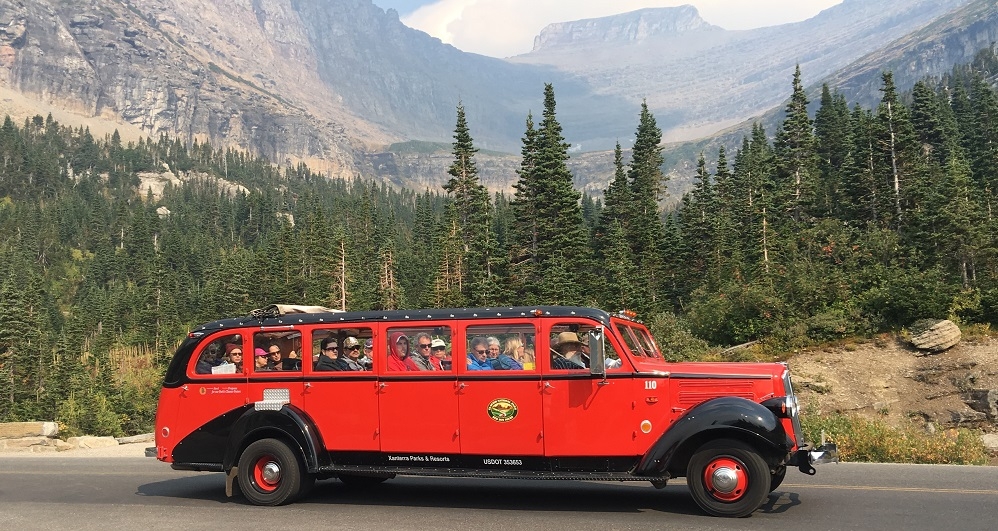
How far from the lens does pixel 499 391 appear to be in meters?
10.8

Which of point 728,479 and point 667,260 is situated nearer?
point 728,479

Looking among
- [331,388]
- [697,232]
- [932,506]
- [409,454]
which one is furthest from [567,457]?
[697,232]

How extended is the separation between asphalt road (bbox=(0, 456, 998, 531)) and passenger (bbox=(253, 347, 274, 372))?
6.61ft

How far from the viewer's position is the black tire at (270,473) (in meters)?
11.4

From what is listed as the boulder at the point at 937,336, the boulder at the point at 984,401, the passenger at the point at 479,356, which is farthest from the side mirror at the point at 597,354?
the boulder at the point at 937,336

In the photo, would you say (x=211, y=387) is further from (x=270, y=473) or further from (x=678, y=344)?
(x=678, y=344)

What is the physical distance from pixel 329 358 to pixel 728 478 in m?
5.84

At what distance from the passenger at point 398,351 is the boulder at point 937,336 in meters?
28.6

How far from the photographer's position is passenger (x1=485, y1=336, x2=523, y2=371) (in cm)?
1080

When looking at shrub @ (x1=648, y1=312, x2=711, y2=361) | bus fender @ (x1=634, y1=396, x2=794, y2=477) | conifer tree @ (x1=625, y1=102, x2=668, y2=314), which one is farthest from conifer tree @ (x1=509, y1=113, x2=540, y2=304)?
bus fender @ (x1=634, y1=396, x2=794, y2=477)

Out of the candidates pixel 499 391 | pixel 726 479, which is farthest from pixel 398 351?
pixel 726 479

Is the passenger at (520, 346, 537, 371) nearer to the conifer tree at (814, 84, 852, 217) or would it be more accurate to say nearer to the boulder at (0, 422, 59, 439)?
the boulder at (0, 422, 59, 439)

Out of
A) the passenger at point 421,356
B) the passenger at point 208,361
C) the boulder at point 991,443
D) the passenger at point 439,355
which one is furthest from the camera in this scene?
the boulder at point 991,443

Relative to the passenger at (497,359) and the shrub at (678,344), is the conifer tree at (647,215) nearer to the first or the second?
the shrub at (678,344)
